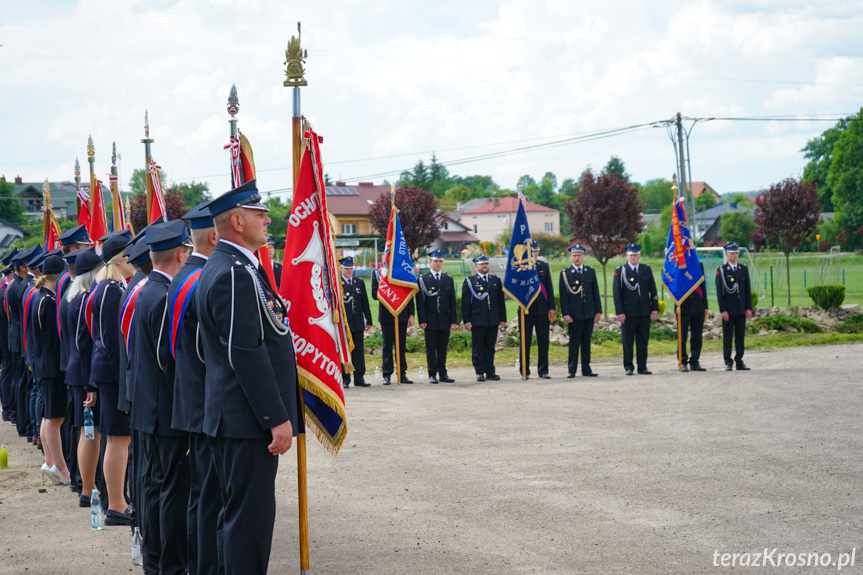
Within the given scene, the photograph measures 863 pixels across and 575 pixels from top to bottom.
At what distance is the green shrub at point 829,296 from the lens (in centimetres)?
2038

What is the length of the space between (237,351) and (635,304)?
449 inches

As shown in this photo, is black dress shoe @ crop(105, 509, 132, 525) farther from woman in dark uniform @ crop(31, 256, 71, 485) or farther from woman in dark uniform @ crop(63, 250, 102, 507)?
woman in dark uniform @ crop(31, 256, 71, 485)

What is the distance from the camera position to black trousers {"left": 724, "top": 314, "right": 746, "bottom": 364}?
46.2ft

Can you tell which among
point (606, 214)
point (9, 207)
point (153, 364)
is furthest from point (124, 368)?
point (9, 207)

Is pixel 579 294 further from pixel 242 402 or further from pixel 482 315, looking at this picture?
pixel 242 402

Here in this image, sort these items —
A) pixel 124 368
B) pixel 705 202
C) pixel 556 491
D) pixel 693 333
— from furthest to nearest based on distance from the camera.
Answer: pixel 705 202 < pixel 693 333 < pixel 556 491 < pixel 124 368

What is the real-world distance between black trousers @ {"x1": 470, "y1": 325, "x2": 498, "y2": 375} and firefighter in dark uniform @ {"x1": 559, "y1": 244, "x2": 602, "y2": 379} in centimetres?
137

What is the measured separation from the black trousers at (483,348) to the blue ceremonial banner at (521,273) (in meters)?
0.72

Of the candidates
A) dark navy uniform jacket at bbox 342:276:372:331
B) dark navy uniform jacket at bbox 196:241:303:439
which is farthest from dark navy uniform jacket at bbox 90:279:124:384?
dark navy uniform jacket at bbox 342:276:372:331

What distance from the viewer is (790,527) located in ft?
18.1

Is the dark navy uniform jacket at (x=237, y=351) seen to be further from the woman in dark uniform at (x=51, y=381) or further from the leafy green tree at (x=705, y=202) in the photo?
the leafy green tree at (x=705, y=202)

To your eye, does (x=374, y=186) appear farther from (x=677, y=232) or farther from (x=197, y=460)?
(x=197, y=460)

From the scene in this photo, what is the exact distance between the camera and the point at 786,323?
19141mm

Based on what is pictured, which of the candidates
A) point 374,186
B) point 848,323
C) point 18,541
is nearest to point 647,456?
point 18,541
